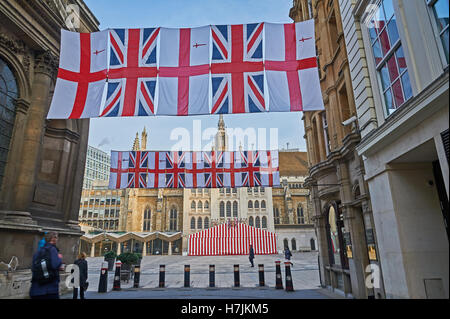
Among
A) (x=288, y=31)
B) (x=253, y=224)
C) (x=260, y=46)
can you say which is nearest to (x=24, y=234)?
(x=260, y=46)

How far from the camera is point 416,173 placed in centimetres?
633

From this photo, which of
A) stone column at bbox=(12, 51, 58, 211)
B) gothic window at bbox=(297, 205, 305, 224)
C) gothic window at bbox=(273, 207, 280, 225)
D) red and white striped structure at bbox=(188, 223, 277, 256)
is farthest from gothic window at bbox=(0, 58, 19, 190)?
gothic window at bbox=(297, 205, 305, 224)

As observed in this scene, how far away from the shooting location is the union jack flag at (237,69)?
311 inches

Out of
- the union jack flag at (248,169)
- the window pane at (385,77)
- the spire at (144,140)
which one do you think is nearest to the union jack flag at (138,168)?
the union jack flag at (248,169)

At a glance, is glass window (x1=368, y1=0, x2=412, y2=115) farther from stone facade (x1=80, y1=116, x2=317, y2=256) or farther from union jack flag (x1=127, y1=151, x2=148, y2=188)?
stone facade (x1=80, y1=116, x2=317, y2=256)

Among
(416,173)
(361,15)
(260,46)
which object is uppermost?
(361,15)

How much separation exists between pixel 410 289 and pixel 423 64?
4521mm

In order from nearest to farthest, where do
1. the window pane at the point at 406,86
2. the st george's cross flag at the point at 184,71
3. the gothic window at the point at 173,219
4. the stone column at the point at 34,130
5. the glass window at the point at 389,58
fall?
the window pane at the point at 406,86
the glass window at the point at 389,58
the st george's cross flag at the point at 184,71
the stone column at the point at 34,130
the gothic window at the point at 173,219

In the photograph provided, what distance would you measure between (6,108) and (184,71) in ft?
22.1

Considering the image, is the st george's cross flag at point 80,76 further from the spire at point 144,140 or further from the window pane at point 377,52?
the spire at point 144,140

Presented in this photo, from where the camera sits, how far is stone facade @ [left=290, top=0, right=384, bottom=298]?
28.8 feet

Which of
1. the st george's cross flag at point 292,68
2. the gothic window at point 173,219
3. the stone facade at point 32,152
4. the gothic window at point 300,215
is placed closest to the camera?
the st george's cross flag at point 292,68

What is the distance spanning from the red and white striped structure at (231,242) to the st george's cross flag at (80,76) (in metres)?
38.8

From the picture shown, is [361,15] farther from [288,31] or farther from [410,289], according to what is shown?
[410,289]
